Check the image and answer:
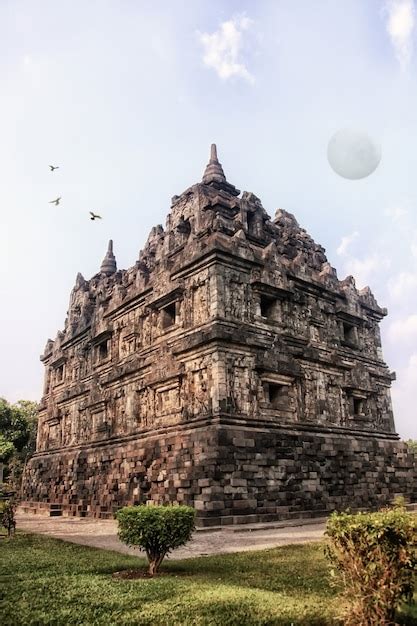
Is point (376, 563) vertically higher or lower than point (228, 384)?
lower

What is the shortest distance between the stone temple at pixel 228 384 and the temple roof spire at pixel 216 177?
6cm

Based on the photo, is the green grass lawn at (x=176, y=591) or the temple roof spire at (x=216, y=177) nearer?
the green grass lawn at (x=176, y=591)

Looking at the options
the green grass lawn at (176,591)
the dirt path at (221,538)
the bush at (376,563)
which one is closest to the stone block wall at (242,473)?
the dirt path at (221,538)

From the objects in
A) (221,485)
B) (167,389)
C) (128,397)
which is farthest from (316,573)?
(128,397)

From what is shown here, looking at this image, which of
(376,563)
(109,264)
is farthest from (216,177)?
(376,563)

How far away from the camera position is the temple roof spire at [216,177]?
20.2m

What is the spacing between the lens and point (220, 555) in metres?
7.99

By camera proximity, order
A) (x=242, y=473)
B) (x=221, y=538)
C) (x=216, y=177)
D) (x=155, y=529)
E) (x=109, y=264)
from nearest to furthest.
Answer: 1. (x=155, y=529)
2. (x=221, y=538)
3. (x=242, y=473)
4. (x=216, y=177)
5. (x=109, y=264)

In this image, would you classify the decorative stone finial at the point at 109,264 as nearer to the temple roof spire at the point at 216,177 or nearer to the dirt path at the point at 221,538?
the temple roof spire at the point at 216,177

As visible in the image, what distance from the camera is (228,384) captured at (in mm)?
14320

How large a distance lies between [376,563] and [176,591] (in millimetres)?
2400

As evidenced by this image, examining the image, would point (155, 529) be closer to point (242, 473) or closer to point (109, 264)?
point (242, 473)

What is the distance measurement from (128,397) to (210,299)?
18.5 ft

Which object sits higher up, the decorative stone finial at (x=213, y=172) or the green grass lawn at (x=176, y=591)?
the decorative stone finial at (x=213, y=172)
